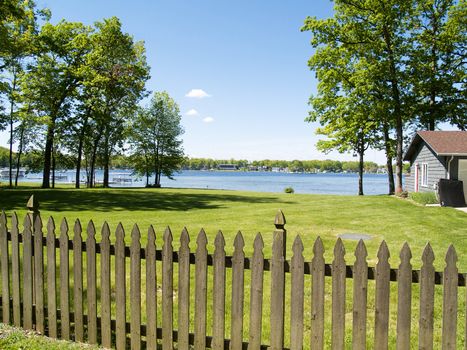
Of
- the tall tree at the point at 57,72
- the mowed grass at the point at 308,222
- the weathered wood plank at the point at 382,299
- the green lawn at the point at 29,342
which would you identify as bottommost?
the green lawn at the point at 29,342

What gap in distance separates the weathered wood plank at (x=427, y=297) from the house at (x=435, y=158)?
2209cm

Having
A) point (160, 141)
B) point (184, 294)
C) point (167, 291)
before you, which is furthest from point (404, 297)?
point (160, 141)

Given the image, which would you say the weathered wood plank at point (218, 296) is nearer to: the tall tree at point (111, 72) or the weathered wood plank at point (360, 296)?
the weathered wood plank at point (360, 296)

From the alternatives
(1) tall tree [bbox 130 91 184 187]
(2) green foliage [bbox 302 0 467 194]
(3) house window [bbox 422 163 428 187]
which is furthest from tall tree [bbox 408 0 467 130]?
(1) tall tree [bbox 130 91 184 187]

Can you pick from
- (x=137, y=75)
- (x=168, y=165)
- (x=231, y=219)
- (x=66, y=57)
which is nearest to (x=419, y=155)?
(x=231, y=219)

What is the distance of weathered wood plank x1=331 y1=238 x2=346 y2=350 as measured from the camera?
395 cm

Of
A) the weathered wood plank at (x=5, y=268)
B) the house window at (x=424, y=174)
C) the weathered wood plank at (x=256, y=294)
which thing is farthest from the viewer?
the house window at (x=424, y=174)

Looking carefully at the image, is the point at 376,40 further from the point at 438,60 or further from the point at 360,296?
the point at 360,296

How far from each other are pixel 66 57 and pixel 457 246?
34.9 meters

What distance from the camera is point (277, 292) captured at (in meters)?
4.24

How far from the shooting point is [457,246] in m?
11.0

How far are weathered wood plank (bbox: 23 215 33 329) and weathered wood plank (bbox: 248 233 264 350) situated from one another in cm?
309

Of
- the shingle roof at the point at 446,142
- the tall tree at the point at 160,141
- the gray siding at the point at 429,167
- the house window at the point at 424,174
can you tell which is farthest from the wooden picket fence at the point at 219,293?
the tall tree at the point at 160,141

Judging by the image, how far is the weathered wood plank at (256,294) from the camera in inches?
165
